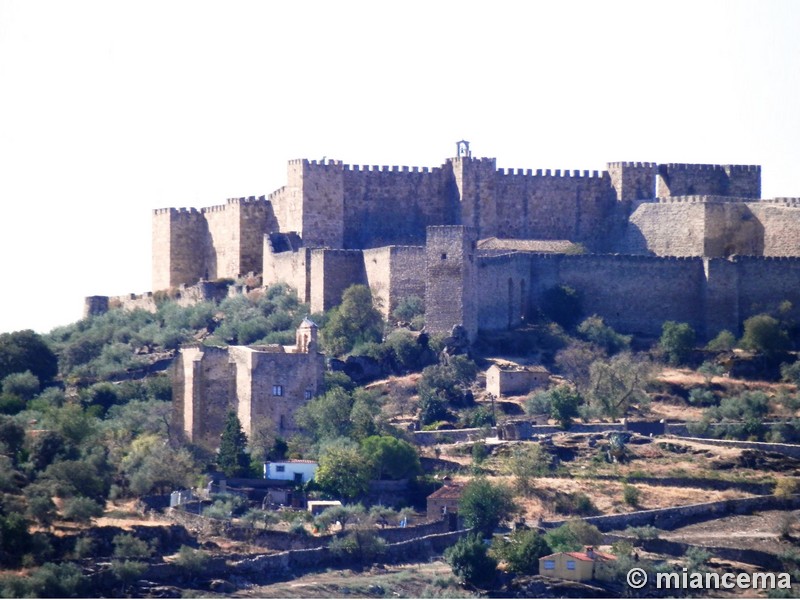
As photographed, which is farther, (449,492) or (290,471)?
(290,471)

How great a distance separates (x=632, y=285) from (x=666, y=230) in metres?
3.64

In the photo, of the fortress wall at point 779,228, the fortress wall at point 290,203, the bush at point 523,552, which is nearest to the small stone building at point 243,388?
the bush at point 523,552

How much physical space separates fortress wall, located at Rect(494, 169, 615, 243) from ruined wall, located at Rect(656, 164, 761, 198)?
5.35 ft

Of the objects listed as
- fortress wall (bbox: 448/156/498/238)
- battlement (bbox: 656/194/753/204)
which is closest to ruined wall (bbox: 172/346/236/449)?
fortress wall (bbox: 448/156/498/238)

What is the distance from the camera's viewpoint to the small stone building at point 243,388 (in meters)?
54.4

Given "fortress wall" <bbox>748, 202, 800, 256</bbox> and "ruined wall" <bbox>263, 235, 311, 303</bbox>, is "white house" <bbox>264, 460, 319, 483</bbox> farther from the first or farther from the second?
"fortress wall" <bbox>748, 202, 800, 256</bbox>

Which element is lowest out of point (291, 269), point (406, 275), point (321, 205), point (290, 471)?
point (290, 471)

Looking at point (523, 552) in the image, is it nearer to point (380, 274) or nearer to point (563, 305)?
point (380, 274)

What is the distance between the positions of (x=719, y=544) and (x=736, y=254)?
732 inches

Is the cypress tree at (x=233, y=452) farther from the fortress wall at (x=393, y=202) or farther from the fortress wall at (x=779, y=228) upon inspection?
the fortress wall at (x=779, y=228)

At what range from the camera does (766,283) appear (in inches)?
2527

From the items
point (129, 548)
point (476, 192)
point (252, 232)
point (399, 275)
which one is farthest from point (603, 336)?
point (129, 548)

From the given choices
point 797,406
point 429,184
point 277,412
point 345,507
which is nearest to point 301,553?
point 345,507

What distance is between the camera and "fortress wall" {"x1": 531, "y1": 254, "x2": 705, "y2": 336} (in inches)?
2532
